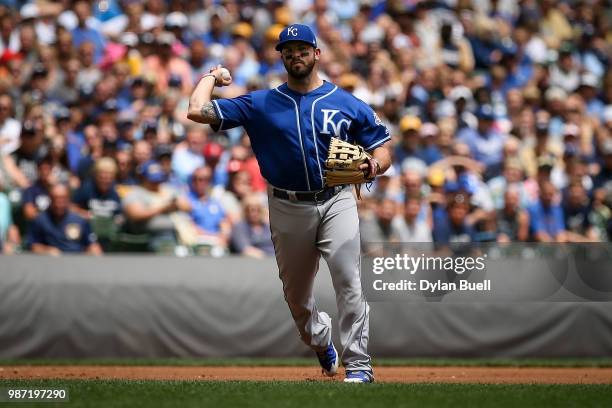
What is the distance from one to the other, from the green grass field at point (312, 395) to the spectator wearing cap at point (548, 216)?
19.1ft

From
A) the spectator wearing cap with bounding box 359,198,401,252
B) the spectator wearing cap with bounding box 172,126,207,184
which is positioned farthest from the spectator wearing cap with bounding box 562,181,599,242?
the spectator wearing cap with bounding box 172,126,207,184

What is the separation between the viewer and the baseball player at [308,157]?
7.95 meters

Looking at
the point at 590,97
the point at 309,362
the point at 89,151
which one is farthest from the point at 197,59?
the point at 590,97

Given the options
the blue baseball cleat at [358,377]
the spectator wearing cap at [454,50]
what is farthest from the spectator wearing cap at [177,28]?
the blue baseball cleat at [358,377]

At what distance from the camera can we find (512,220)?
13633 mm

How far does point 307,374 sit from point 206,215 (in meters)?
3.68

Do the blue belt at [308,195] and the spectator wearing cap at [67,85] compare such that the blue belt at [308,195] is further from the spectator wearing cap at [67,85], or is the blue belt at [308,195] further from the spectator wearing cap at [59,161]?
the spectator wearing cap at [67,85]

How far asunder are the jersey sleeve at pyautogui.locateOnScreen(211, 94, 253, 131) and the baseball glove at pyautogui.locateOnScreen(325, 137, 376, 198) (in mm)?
674

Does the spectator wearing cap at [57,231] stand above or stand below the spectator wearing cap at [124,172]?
below

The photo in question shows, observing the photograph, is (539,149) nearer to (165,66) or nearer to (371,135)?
(165,66)

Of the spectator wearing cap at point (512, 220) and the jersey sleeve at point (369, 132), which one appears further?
the spectator wearing cap at point (512, 220)

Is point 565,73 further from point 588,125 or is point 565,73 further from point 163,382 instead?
point 163,382

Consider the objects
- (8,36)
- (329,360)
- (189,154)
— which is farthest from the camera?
(8,36)

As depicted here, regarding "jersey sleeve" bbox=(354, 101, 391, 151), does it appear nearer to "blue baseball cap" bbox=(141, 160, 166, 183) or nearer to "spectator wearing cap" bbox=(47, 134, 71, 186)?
"blue baseball cap" bbox=(141, 160, 166, 183)
